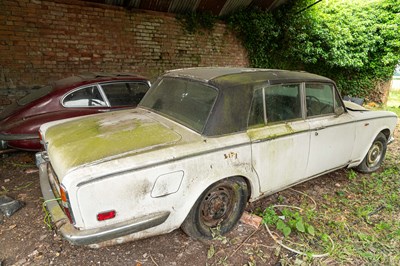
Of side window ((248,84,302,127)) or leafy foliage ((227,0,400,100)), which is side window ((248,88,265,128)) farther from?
leafy foliage ((227,0,400,100))

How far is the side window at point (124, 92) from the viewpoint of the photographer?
4.45 m

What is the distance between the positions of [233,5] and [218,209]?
7.60 m

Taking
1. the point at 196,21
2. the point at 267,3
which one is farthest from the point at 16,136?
the point at 267,3

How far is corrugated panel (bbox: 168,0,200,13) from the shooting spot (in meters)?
7.21

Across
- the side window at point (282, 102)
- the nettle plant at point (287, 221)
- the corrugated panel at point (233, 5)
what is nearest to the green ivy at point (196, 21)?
the corrugated panel at point (233, 5)

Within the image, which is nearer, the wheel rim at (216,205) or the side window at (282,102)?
the wheel rim at (216,205)

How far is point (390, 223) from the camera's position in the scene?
9.85 ft

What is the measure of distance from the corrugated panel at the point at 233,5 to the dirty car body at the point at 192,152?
5981mm

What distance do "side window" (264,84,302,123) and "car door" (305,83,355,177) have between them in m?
0.18

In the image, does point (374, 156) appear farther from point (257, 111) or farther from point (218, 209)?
point (218, 209)

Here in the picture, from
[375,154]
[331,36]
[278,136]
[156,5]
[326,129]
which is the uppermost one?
[156,5]

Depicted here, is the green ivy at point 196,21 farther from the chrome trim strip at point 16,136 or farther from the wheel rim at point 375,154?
the wheel rim at point 375,154

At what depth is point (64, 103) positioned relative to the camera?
4102 mm

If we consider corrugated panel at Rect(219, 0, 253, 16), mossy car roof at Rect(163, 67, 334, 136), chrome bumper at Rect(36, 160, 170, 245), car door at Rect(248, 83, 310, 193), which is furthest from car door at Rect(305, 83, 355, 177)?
corrugated panel at Rect(219, 0, 253, 16)
